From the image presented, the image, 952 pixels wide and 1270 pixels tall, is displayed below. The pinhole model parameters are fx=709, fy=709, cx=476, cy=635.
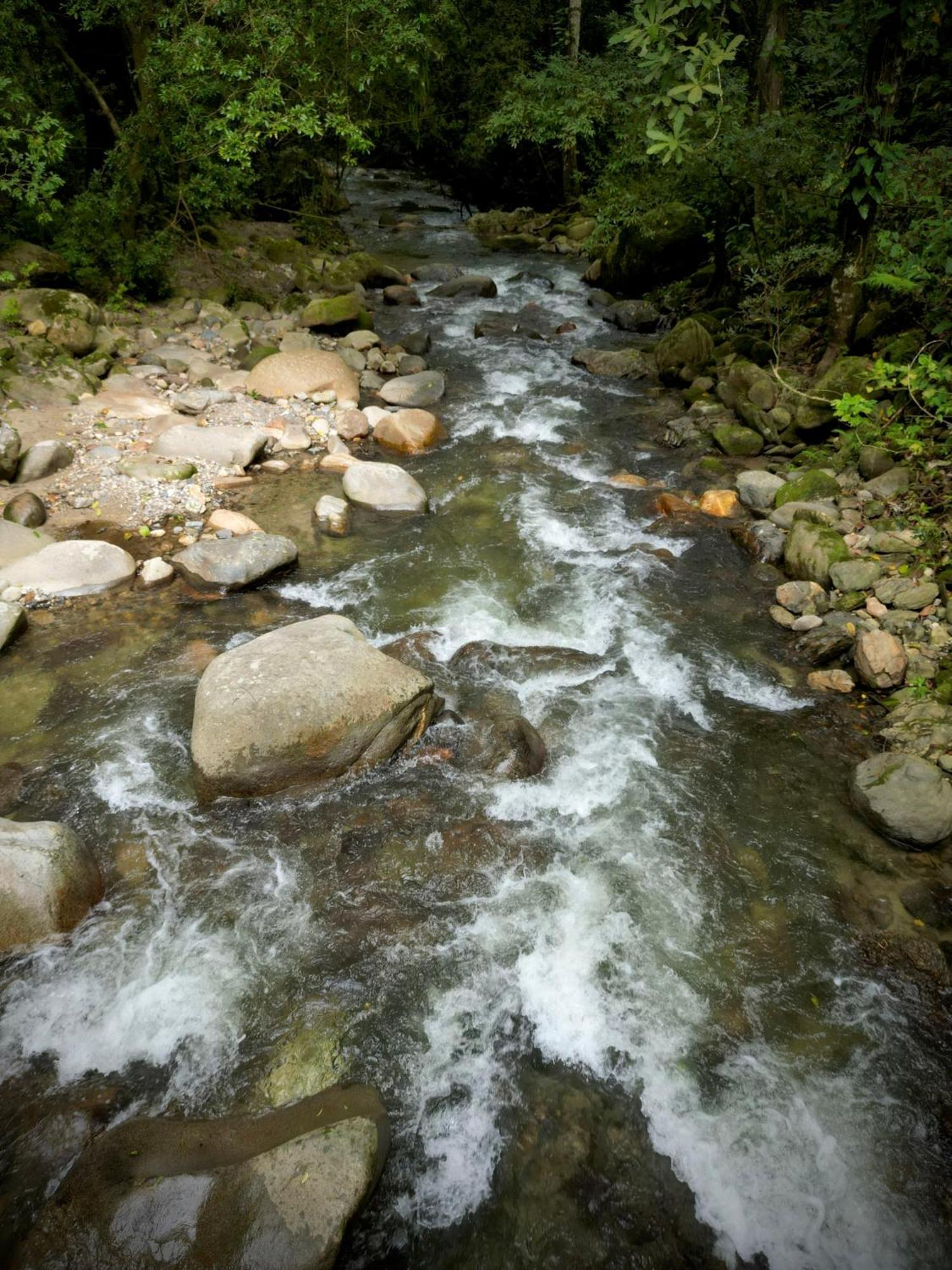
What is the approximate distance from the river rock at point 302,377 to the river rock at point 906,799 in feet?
24.8

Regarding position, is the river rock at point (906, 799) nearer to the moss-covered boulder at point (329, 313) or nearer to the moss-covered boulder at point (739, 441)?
the moss-covered boulder at point (739, 441)

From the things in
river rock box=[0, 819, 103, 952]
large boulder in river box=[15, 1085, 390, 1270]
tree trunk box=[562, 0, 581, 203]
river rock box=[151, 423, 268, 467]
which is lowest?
large boulder in river box=[15, 1085, 390, 1270]

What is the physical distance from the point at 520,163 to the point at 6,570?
20227mm

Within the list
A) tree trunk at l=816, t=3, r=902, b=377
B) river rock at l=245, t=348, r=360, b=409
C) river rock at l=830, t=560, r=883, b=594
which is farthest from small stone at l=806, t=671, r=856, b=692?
river rock at l=245, t=348, r=360, b=409

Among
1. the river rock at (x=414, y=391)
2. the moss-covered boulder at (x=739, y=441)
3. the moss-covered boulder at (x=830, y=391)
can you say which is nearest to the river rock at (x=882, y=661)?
the moss-covered boulder at (x=830, y=391)

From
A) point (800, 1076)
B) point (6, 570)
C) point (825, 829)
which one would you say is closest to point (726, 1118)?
point (800, 1076)

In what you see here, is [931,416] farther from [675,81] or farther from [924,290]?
[675,81]

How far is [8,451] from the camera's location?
6820mm

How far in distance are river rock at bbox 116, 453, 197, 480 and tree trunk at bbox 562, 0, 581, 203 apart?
13053 mm

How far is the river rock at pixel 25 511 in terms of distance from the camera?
639 centimetres

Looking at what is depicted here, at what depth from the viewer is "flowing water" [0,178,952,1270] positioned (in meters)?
2.99

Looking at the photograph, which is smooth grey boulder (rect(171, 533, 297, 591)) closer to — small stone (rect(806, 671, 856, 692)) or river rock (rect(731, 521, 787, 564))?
river rock (rect(731, 521, 787, 564))

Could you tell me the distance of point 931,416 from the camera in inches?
249

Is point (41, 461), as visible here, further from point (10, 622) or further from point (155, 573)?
point (10, 622)
